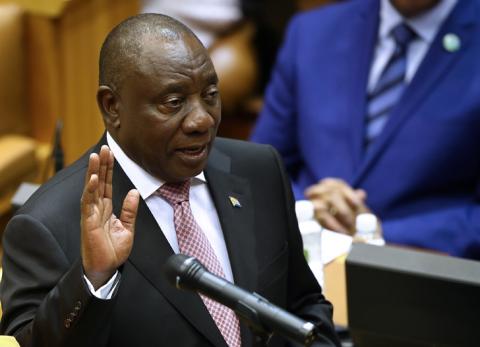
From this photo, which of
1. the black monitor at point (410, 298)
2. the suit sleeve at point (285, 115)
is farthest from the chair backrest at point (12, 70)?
the black monitor at point (410, 298)

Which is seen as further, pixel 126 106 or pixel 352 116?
pixel 352 116

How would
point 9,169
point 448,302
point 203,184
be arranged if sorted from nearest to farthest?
point 448,302
point 203,184
point 9,169

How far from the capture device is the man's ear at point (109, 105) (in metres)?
1.11

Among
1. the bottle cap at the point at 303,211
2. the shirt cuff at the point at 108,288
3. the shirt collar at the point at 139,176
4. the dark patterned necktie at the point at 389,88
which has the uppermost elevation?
the shirt collar at the point at 139,176

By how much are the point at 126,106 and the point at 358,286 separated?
1.07 ft

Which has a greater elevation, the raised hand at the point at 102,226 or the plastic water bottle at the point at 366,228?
the raised hand at the point at 102,226

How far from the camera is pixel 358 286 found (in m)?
1.05

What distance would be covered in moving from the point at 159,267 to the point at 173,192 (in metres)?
0.10

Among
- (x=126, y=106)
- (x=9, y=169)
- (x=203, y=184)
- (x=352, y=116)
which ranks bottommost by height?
(x=9, y=169)

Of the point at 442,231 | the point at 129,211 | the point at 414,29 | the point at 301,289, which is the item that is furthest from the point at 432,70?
the point at 129,211

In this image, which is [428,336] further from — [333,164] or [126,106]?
[333,164]

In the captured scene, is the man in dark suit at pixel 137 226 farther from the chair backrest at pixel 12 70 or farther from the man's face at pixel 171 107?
the chair backrest at pixel 12 70

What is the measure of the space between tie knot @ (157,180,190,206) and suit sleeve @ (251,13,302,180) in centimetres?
83

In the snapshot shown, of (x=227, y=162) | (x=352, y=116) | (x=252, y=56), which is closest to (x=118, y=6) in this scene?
(x=252, y=56)
